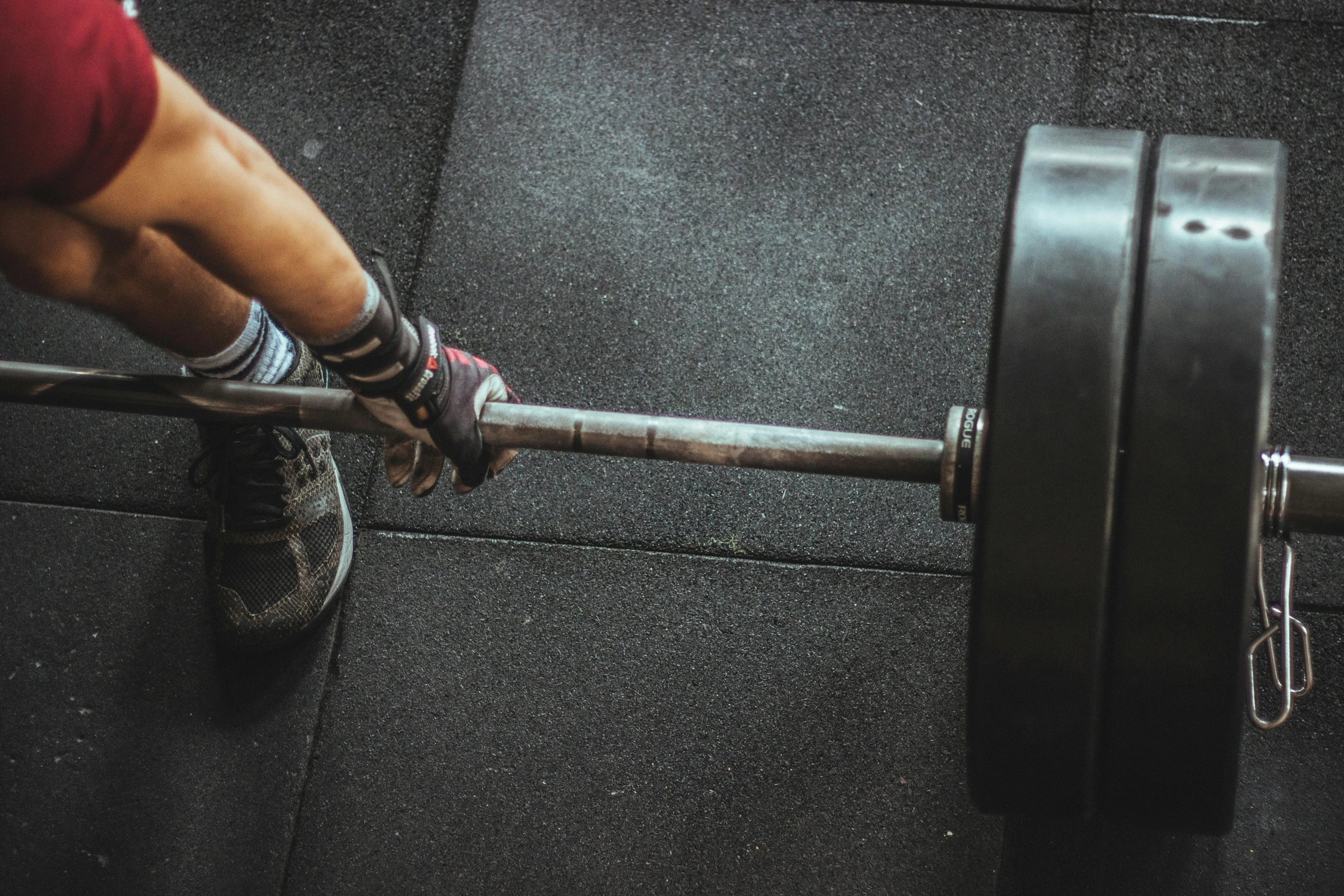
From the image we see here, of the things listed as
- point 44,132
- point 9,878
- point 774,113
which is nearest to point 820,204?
point 774,113

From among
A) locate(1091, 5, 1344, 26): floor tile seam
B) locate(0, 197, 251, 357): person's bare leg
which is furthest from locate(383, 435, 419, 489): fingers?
locate(1091, 5, 1344, 26): floor tile seam

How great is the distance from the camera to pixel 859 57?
4.80 ft

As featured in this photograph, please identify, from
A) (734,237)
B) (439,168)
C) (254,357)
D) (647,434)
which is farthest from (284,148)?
(647,434)

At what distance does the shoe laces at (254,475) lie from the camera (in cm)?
122

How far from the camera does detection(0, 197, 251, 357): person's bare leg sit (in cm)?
72

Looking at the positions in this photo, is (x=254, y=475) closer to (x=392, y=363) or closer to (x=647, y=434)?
(x=392, y=363)

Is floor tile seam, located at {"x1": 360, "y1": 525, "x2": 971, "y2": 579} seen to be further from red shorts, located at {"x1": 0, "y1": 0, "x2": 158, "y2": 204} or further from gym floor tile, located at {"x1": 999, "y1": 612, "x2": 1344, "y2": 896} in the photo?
red shorts, located at {"x1": 0, "y1": 0, "x2": 158, "y2": 204}

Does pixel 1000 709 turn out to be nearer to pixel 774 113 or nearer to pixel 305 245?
pixel 305 245

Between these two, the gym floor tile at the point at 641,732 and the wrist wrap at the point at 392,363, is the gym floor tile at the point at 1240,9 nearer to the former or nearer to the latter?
the gym floor tile at the point at 641,732

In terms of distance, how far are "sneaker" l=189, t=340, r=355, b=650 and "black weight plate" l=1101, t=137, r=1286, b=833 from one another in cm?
93

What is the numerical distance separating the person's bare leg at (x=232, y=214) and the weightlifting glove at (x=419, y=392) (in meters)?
0.03

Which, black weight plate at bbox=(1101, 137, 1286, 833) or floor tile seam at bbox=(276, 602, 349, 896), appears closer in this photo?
black weight plate at bbox=(1101, 137, 1286, 833)

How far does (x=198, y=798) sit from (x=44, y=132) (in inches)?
34.7

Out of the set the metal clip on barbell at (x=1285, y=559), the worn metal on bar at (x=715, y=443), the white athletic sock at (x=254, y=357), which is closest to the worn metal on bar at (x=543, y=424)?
the worn metal on bar at (x=715, y=443)
